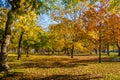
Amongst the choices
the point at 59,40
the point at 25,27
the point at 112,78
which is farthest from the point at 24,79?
the point at 59,40

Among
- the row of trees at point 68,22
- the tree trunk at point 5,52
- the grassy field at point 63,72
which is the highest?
the row of trees at point 68,22

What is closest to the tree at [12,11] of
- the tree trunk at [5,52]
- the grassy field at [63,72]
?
the tree trunk at [5,52]

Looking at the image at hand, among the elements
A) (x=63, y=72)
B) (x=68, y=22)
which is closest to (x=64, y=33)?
(x=68, y=22)

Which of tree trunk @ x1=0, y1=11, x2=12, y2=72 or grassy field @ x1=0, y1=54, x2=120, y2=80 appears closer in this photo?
grassy field @ x1=0, y1=54, x2=120, y2=80

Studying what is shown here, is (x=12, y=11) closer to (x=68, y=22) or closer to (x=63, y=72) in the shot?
(x=63, y=72)

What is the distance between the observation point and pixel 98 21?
109 feet

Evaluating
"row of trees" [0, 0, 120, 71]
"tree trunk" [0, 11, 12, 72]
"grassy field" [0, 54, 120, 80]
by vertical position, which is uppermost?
"row of trees" [0, 0, 120, 71]

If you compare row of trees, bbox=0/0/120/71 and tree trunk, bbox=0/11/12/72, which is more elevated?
row of trees, bbox=0/0/120/71

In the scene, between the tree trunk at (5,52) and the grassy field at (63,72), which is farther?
the tree trunk at (5,52)

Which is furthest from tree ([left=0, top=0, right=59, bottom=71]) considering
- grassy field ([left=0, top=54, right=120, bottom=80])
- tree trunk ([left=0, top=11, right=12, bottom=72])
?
grassy field ([left=0, top=54, right=120, bottom=80])

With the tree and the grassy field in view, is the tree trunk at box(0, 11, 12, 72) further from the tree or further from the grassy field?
the grassy field

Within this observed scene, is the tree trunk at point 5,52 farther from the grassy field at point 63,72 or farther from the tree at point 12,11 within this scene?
the grassy field at point 63,72

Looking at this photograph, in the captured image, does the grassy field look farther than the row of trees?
No

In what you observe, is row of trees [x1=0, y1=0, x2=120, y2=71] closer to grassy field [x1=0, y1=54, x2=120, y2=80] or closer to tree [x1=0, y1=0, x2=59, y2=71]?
tree [x1=0, y1=0, x2=59, y2=71]
